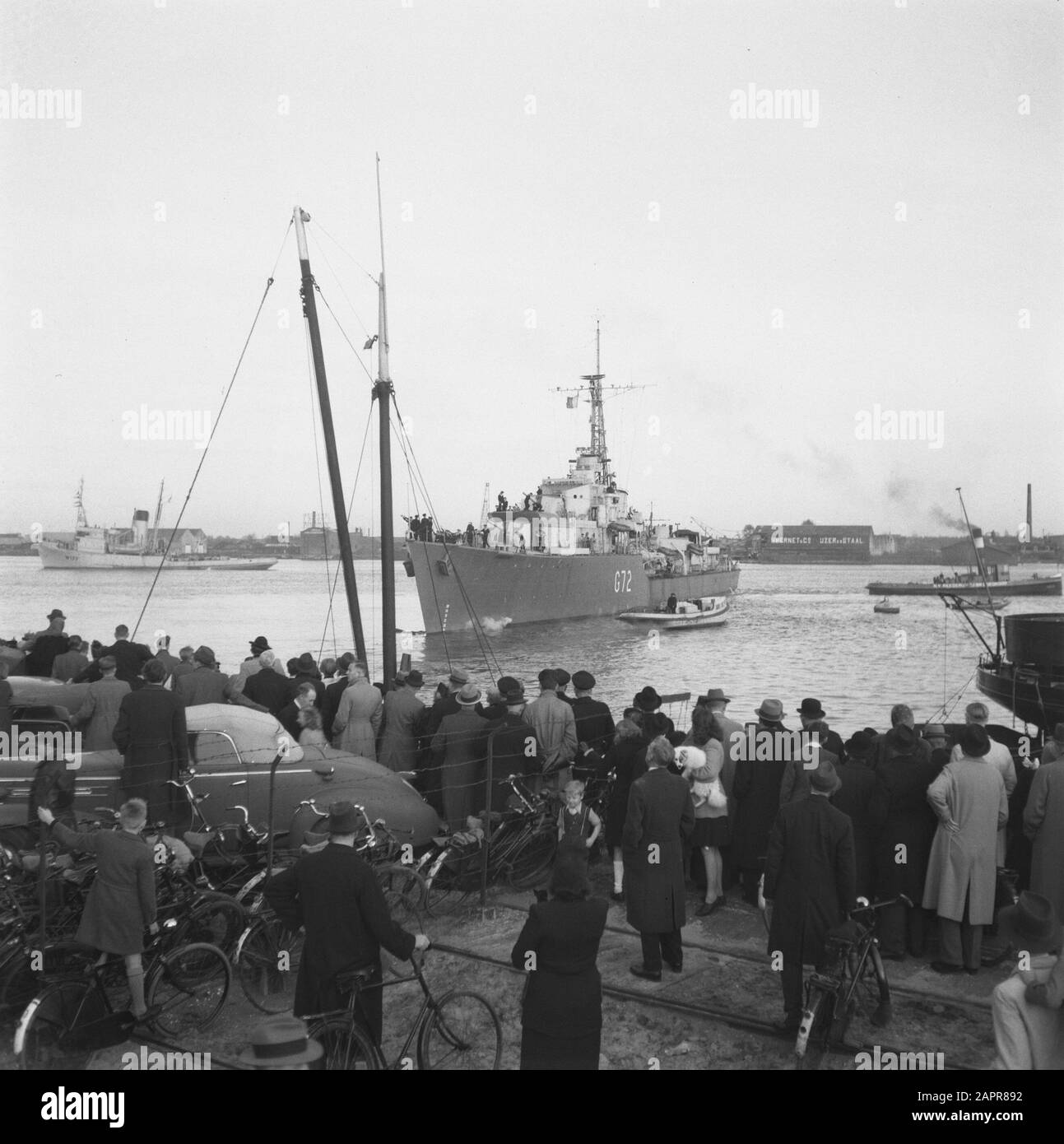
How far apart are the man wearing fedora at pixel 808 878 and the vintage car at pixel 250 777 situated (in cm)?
334

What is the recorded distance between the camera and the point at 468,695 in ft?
28.0

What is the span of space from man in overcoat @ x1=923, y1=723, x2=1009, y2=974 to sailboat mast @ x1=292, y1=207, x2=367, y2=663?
365 inches

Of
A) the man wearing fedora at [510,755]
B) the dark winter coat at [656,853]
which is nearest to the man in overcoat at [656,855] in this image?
the dark winter coat at [656,853]

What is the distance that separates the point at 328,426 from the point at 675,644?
139ft

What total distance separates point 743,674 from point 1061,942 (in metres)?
38.9

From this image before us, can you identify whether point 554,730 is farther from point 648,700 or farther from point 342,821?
point 342,821

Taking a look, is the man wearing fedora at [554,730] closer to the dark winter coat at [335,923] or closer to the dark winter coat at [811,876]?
the dark winter coat at [811,876]

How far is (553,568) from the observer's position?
190 feet

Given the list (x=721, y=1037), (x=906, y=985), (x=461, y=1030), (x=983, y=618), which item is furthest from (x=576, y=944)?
(x=983, y=618)

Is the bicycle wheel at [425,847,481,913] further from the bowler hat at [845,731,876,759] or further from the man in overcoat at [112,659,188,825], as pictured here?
the bowler hat at [845,731,876,759]

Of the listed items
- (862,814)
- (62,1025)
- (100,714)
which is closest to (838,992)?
(862,814)

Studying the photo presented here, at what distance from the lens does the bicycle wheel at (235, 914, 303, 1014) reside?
5.95 m

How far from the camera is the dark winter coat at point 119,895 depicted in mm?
5270

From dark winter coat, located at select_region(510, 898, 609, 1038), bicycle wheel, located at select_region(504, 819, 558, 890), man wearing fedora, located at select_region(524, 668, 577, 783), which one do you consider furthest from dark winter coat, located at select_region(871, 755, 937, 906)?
dark winter coat, located at select_region(510, 898, 609, 1038)
